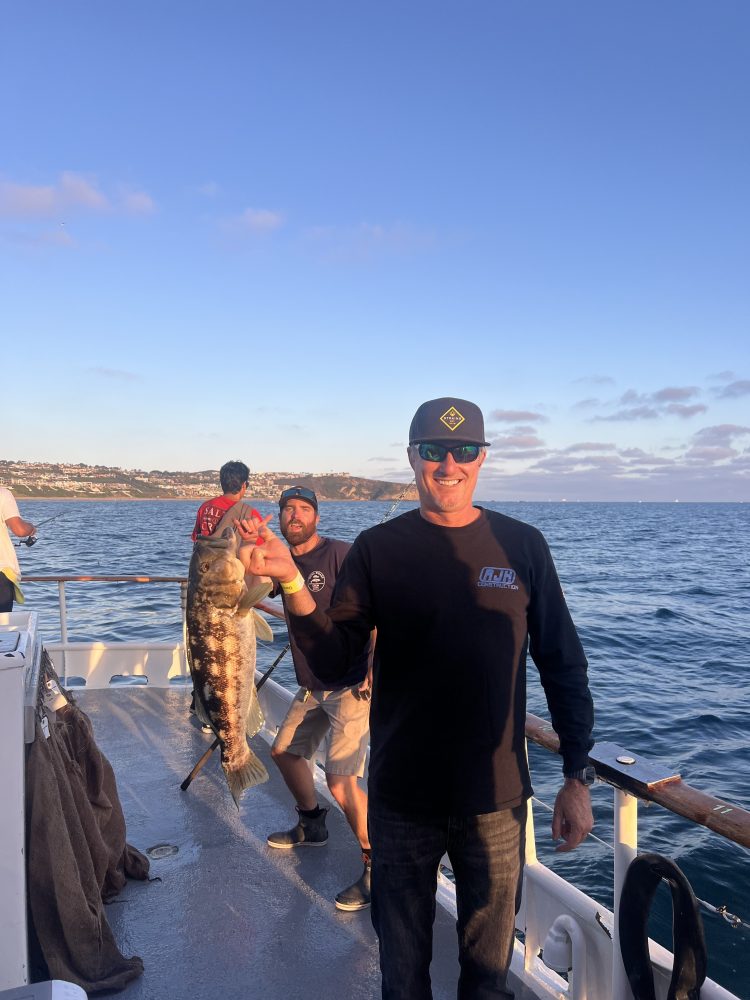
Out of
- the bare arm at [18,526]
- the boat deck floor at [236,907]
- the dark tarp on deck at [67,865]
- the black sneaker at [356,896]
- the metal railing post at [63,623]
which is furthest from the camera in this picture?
the metal railing post at [63,623]

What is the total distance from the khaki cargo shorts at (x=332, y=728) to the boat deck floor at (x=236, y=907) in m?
0.68

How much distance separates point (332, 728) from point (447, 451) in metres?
2.22

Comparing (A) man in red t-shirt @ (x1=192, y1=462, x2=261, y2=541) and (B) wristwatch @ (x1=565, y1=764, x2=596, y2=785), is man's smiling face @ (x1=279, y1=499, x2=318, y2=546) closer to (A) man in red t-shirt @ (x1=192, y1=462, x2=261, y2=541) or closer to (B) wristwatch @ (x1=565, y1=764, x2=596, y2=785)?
(A) man in red t-shirt @ (x1=192, y1=462, x2=261, y2=541)

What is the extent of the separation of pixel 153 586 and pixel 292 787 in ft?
70.1

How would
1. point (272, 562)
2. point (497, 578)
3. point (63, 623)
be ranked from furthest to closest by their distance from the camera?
point (63, 623)
point (497, 578)
point (272, 562)

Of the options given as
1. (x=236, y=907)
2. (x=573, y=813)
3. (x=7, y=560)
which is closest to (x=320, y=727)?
(x=236, y=907)

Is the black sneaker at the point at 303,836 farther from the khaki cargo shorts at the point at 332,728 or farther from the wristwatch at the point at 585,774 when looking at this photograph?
the wristwatch at the point at 585,774

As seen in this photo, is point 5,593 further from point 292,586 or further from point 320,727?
point 292,586

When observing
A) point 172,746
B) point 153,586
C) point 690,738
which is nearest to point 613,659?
point 690,738

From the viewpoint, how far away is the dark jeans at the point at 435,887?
97.9 inches

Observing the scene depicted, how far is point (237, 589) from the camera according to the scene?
8.60 feet

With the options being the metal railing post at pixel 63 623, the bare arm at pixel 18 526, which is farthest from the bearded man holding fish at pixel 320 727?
the metal railing post at pixel 63 623

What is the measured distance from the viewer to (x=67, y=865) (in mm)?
3033

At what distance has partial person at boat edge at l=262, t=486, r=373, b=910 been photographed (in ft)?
13.4
